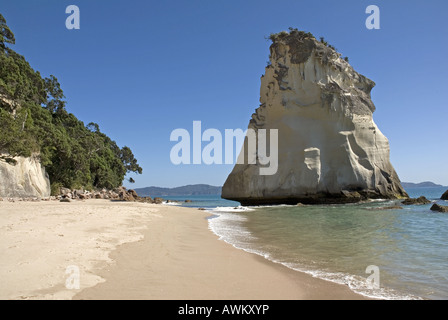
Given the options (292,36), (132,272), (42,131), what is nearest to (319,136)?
(292,36)

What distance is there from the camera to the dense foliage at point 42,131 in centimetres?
2012

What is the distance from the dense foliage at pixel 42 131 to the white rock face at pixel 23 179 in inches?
33.5

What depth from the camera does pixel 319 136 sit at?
34.3 m

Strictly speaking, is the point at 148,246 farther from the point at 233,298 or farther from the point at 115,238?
the point at 233,298

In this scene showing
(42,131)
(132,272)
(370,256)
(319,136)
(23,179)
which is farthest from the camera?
(319,136)

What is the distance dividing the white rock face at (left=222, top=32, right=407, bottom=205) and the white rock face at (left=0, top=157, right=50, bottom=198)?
22.1 m

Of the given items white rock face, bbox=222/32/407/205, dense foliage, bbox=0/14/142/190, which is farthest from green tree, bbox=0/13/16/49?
white rock face, bbox=222/32/407/205

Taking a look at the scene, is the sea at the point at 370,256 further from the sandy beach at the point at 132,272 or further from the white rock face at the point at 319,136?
the white rock face at the point at 319,136

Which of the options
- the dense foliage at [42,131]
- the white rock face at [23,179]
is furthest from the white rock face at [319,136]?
the white rock face at [23,179]

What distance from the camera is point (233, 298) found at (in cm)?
382

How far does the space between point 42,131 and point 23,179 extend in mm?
5678

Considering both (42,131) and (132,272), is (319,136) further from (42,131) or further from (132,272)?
(132,272)
